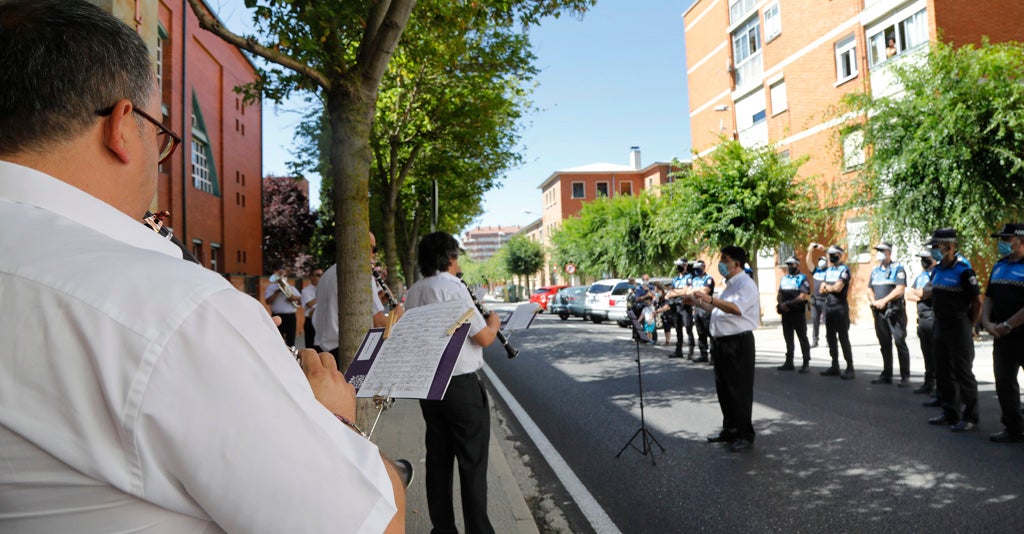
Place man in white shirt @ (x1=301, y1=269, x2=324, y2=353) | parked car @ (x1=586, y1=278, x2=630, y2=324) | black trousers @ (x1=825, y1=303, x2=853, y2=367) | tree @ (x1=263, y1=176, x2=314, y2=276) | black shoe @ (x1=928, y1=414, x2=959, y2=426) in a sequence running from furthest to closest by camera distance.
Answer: tree @ (x1=263, y1=176, x2=314, y2=276) < parked car @ (x1=586, y1=278, x2=630, y2=324) < man in white shirt @ (x1=301, y1=269, x2=324, y2=353) < black trousers @ (x1=825, y1=303, x2=853, y2=367) < black shoe @ (x1=928, y1=414, x2=959, y2=426)

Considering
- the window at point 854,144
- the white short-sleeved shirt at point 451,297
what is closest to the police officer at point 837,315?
the window at point 854,144

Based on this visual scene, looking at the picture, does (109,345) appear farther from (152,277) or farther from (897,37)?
(897,37)

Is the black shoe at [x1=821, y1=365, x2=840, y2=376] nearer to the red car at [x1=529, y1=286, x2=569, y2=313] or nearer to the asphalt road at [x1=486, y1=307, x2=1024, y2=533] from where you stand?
the asphalt road at [x1=486, y1=307, x2=1024, y2=533]

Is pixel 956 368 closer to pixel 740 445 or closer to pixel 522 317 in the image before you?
pixel 740 445

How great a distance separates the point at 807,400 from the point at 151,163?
8526mm

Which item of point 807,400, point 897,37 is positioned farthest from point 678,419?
point 897,37

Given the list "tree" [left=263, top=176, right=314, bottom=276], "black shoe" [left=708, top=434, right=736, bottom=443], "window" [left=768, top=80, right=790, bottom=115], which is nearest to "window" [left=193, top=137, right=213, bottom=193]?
"tree" [left=263, top=176, right=314, bottom=276]

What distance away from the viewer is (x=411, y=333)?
256 cm

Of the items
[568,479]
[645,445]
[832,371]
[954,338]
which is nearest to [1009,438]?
[954,338]

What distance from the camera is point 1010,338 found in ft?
19.5

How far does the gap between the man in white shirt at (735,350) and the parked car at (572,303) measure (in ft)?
64.6

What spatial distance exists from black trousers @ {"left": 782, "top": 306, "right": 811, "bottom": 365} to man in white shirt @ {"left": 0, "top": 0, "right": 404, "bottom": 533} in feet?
36.5

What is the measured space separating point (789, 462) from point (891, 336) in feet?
16.4

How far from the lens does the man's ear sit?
1070 mm
